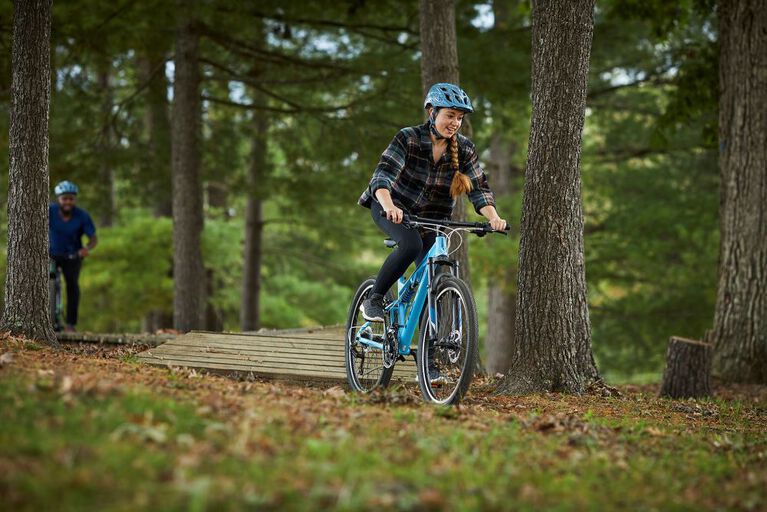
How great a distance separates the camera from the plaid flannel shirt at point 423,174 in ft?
22.2

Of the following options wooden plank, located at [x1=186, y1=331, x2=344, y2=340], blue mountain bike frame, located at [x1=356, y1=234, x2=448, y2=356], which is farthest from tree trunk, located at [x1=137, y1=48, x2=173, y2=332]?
blue mountain bike frame, located at [x1=356, y1=234, x2=448, y2=356]

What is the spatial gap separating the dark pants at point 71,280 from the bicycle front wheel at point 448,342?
725cm

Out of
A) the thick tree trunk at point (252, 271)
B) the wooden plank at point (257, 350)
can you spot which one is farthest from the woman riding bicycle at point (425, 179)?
the thick tree trunk at point (252, 271)

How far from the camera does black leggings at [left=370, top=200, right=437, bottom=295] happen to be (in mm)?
6637

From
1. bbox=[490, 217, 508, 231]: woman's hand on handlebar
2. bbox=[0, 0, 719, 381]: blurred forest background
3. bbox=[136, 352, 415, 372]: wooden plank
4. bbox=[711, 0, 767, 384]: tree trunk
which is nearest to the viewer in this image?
bbox=[490, 217, 508, 231]: woman's hand on handlebar

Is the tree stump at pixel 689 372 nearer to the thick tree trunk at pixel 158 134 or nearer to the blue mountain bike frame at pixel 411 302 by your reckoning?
the blue mountain bike frame at pixel 411 302

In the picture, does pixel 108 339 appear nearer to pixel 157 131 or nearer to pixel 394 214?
pixel 394 214

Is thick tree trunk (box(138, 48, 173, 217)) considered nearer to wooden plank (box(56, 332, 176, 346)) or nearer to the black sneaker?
wooden plank (box(56, 332, 176, 346))

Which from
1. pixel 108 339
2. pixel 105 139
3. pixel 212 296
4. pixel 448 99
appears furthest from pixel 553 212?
pixel 212 296

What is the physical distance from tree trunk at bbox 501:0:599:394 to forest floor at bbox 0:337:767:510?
1.08 metres

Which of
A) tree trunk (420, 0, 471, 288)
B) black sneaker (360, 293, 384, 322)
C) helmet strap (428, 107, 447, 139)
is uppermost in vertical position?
tree trunk (420, 0, 471, 288)

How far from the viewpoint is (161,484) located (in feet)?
11.6

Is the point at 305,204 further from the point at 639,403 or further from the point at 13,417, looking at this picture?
the point at 13,417

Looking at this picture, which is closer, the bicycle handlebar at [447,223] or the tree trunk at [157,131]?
the bicycle handlebar at [447,223]
